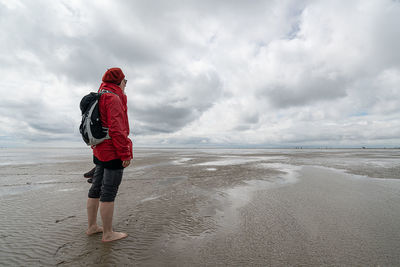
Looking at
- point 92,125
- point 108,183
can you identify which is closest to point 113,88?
point 92,125

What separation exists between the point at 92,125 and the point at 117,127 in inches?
15.8

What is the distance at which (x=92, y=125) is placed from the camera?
2.86 meters

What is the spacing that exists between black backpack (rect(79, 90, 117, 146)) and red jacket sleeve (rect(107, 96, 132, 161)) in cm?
15

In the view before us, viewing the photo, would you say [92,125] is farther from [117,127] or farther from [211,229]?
[211,229]

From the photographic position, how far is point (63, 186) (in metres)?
8.03

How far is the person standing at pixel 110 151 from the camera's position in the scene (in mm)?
Answer: 2922

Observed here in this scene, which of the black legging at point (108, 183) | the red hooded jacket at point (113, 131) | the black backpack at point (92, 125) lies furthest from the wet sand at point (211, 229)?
the black backpack at point (92, 125)

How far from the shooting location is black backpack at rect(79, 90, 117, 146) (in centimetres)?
285

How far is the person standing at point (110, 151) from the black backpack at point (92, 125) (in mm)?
80

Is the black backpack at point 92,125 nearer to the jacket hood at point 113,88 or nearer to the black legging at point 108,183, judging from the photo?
the jacket hood at point 113,88

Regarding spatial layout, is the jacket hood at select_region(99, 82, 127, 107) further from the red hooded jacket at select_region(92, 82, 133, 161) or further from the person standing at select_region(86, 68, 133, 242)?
the red hooded jacket at select_region(92, 82, 133, 161)

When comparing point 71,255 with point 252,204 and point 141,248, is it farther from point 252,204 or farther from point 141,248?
point 252,204

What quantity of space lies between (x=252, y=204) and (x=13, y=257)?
5.55 metres

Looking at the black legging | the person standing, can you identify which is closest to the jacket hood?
the person standing
